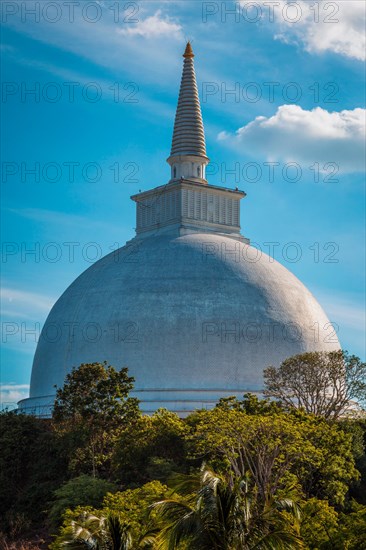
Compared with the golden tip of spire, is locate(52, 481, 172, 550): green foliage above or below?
below

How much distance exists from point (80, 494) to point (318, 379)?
12.2 meters

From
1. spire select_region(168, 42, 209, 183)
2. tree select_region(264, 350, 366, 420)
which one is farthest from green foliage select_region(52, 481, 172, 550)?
spire select_region(168, 42, 209, 183)

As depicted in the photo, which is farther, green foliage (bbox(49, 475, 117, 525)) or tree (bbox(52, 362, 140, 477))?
tree (bbox(52, 362, 140, 477))

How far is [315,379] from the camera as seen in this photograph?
4462 cm

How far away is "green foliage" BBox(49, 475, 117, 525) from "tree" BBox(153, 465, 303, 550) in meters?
14.7

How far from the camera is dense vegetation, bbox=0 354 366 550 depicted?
70.6 feet

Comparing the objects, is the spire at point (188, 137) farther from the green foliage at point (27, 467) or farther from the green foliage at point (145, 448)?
the green foliage at point (145, 448)

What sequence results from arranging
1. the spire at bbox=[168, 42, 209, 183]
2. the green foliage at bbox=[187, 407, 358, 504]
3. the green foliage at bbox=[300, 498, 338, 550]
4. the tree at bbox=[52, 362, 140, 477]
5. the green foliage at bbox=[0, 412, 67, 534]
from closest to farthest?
the green foliage at bbox=[300, 498, 338, 550]
the green foliage at bbox=[187, 407, 358, 504]
the green foliage at bbox=[0, 412, 67, 534]
the tree at bbox=[52, 362, 140, 477]
the spire at bbox=[168, 42, 209, 183]

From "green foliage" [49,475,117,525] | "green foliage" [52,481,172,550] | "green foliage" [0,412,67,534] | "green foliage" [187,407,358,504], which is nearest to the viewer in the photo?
"green foliage" [52,481,172,550]

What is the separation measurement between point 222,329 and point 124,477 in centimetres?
1217

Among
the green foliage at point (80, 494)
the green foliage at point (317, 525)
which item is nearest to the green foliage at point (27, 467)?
the green foliage at point (80, 494)

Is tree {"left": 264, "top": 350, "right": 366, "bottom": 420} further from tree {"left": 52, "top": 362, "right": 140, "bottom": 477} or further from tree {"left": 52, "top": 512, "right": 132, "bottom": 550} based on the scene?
tree {"left": 52, "top": 512, "right": 132, "bottom": 550}

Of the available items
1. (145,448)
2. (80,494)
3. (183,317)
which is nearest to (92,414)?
(145,448)

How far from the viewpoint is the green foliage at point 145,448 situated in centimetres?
3947
